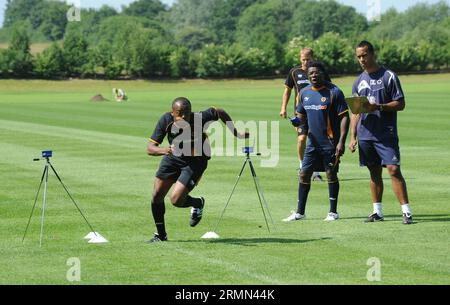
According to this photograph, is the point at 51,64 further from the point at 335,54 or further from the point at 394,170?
the point at 394,170

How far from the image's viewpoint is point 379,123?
14.2 metres

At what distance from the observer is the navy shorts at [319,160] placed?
48.4 feet

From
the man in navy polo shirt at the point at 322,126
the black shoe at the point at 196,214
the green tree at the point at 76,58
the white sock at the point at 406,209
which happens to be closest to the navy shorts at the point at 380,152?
the man in navy polo shirt at the point at 322,126

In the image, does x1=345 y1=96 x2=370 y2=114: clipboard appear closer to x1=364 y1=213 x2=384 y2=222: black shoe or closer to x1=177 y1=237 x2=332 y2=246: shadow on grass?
x1=364 y1=213 x2=384 y2=222: black shoe

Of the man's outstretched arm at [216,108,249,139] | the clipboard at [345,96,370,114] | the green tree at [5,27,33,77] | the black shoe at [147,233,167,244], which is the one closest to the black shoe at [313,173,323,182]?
the clipboard at [345,96,370,114]

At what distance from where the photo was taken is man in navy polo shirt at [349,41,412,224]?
13.9 m

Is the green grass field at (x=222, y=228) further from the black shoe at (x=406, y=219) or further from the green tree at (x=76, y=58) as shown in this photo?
the green tree at (x=76, y=58)

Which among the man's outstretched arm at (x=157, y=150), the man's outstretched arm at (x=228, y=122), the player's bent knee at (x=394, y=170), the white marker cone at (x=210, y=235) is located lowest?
the white marker cone at (x=210, y=235)

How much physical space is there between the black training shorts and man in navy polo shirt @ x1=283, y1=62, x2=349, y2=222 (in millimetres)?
2303

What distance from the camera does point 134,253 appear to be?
1188 cm

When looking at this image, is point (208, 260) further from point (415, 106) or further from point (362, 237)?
point (415, 106)

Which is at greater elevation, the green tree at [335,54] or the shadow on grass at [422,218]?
the shadow on grass at [422,218]

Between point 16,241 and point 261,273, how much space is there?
3880mm
